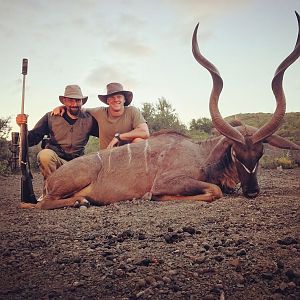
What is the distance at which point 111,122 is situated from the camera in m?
6.98

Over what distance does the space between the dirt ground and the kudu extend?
942 mm

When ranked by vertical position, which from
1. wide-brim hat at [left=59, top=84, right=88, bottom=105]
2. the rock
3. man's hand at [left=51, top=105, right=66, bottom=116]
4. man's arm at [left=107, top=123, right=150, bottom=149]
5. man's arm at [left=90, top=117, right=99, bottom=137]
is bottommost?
the rock

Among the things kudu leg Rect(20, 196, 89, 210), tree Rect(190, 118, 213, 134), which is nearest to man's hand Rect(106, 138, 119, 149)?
kudu leg Rect(20, 196, 89, 210)

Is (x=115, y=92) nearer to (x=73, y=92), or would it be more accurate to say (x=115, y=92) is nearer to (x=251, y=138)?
(x=73, y=92)

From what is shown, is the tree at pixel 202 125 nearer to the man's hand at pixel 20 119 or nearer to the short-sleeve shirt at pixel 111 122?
the short-sleeve shirt at pixel 111 122

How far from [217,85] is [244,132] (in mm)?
867

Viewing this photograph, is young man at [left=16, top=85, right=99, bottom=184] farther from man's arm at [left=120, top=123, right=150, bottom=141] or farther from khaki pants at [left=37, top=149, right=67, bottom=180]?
man's arm at [left=120, top=123, right=150, bottom=141]

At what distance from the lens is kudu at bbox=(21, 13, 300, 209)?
5181 millimetres

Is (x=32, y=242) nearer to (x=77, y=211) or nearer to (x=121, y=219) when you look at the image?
(x=121, y=219)

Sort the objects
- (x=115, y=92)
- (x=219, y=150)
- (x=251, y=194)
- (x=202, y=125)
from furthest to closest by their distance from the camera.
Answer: (x=202, y=125)
(x=115, y=92)
(x=219, y=150)
(x=251, y=194)

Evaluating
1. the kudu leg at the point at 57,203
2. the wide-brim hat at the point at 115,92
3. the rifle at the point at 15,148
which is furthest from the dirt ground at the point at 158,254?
the wide-brim hat at the point at 115,92

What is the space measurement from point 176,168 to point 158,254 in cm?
293

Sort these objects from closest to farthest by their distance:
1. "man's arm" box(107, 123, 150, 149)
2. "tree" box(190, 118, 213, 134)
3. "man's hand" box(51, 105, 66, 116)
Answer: "man's arm" box(107, 123, 150, 149)
"man's hand" box(51, 105, 66, 116)
"tree" box(190, 118, 213, 134)

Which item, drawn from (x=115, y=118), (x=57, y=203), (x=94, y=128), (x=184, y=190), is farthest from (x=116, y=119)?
(x=184, y=190)
